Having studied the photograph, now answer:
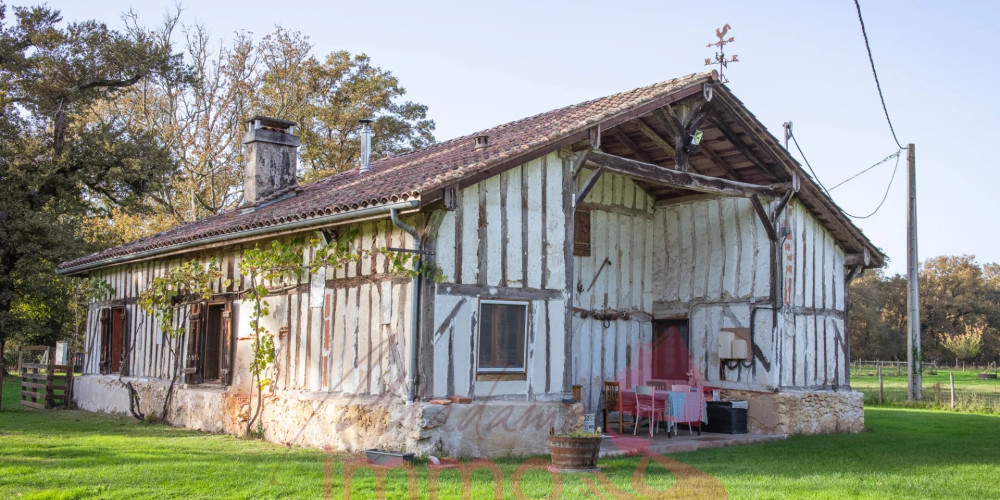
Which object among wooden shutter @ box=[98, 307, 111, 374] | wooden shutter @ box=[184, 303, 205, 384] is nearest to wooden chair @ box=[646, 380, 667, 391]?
wooden shutter @ box=[184, 303, 205, 384]

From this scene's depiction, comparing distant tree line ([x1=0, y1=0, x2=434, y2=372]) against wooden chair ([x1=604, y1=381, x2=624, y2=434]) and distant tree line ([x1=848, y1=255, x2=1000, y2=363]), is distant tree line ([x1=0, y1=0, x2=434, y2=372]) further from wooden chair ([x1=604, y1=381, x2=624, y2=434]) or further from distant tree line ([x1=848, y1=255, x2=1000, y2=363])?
distant tree line ([x1=848, y1=255, x2=1000, y2=363])

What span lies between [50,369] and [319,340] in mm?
9209

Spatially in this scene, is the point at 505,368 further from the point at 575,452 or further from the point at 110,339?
the point at 110,339

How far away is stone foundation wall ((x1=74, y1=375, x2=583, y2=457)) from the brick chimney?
386 centimetres

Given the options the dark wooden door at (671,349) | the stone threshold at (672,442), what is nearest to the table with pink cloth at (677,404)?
the stone threshold at (672,442)

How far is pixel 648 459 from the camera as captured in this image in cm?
1075

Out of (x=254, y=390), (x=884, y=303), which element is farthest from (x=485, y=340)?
(x=884, y=303)

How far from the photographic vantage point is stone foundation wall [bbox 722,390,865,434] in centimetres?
1406

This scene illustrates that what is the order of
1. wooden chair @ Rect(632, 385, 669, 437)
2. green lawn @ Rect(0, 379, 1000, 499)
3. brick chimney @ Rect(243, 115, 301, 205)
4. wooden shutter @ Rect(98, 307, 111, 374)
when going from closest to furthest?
1. green lawn @ Rect(0, 379, 1000, 499)
2. wooden chair @ Rect(632, 385, 669, 437)
3. brick chimney @ Rect(243, 115, 301, 205)
4. wooden shutter @ Rect(98, 307, 111, 374)

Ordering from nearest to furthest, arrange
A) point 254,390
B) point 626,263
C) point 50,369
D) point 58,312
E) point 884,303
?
point 254,390 → point 626,263 → point 50,369 → point 58,312 → point 884,303

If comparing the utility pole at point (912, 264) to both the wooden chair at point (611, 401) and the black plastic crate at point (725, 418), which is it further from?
the wooden chair at point (611, 401)

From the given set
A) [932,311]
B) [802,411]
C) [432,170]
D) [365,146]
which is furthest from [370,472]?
[932,311]

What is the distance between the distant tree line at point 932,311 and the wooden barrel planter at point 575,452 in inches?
1772

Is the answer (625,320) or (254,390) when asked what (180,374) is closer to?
(254,390)
